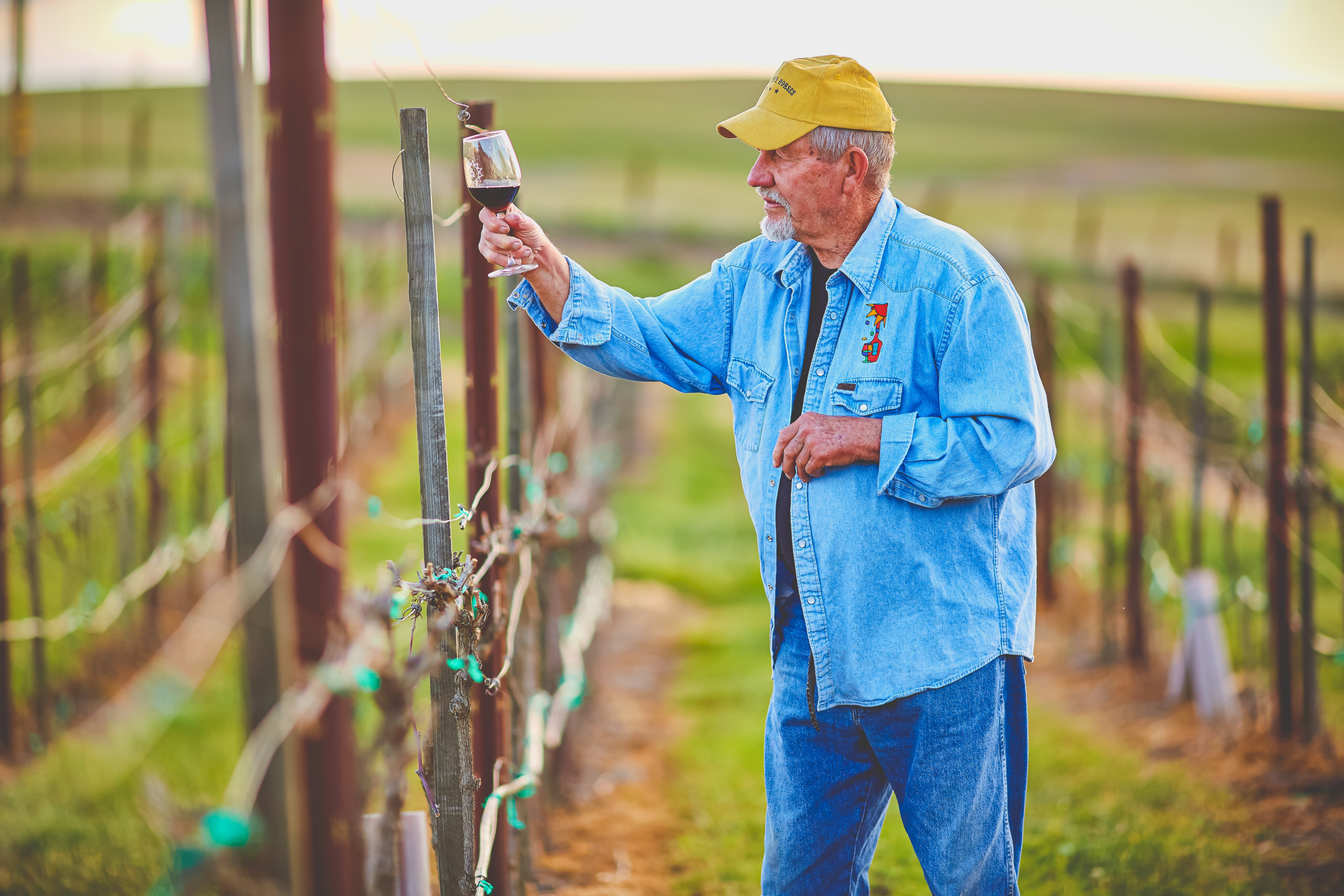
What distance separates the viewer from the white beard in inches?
90.4

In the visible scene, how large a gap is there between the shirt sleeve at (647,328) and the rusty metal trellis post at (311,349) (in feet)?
2.45

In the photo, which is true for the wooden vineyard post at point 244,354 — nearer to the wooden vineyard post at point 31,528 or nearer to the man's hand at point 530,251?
the man's hand at point 530,251

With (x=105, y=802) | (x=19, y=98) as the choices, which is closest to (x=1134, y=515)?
(x=105, y=802)

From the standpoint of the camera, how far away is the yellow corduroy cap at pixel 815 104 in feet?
7.21

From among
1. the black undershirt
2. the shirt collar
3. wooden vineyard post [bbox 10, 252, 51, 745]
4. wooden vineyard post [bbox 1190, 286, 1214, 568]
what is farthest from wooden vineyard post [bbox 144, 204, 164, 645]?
wooden vineyard post [bbox 1190, 286, 1214, 568]

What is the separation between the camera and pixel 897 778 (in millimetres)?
2240

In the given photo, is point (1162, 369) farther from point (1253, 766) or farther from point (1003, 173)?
point (1003, 173)

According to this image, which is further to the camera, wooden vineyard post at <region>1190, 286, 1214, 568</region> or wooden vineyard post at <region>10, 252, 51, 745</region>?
wooden vineyard post at <region>1190, 286, 1214, 568</region>

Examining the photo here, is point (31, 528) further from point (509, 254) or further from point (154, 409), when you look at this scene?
point (509, 254)

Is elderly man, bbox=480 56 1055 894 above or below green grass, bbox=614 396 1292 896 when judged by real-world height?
above

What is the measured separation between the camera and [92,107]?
3156 centimetres

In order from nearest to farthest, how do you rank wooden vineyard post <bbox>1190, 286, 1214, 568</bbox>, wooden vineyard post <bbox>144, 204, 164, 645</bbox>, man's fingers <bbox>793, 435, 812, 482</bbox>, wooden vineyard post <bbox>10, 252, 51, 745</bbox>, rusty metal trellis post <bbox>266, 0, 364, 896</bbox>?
rusty metal trellis post <bbox>266, 0, 364, 896</bbox> → man's fingers <bbox>793, 435, 812, 482</bbox> → wooden vineyard post <bbox>10, 252, 51, 745</bbox> → wooden vineyard post <bbox>1190, 286, 1214, 568</bbox> → wooden vineyard post <bbox>144, 204, 164, 645</bbox>

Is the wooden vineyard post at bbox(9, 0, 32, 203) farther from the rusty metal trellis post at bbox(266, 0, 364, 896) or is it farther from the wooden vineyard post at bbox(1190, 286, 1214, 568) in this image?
the wooden vineyard post at bbox(1190, 286, 1214, 568)

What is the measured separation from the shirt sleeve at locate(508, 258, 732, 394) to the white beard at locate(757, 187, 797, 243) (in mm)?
170
